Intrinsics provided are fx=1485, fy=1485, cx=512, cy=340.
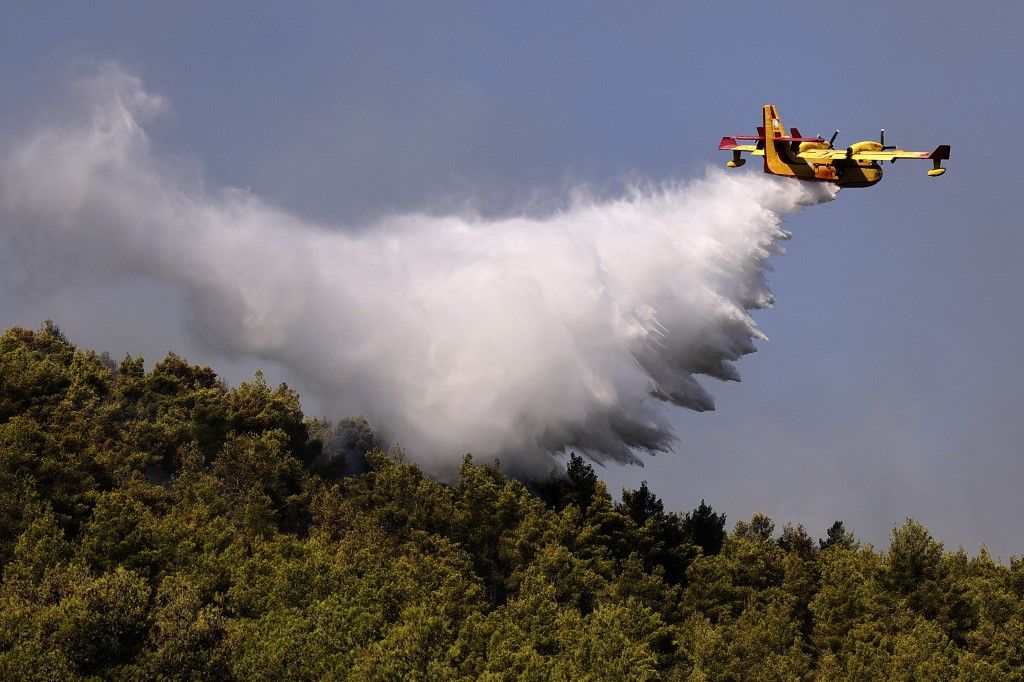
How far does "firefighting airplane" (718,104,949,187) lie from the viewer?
6322 cm

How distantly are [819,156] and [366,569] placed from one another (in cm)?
2875

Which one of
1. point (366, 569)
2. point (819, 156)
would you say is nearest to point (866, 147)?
point (819, 156)

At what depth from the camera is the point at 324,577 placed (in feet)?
205

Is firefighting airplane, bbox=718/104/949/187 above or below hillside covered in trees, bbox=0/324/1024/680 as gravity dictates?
above

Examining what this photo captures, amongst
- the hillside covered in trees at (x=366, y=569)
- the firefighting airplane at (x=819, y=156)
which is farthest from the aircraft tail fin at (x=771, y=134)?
the hillside covered in trees at (x=366, y=569)

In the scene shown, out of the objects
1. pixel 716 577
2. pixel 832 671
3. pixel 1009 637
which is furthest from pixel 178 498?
pixel 1009 637

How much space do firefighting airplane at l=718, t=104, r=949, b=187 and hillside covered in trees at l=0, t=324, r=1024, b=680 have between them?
856 inches

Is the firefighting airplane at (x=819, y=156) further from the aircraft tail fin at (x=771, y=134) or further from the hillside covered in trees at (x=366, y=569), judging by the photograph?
the hillside covered in trees at (x=366, y=569)

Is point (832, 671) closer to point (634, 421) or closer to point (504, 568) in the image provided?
point (634, 421)

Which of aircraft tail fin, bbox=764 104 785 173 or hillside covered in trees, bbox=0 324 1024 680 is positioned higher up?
aircraft tail fin, bbox=764 104 785 173

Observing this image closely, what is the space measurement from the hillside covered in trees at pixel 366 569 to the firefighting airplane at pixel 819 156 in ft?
71.3

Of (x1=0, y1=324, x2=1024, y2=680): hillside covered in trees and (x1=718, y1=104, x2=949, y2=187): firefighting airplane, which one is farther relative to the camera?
(x1=718, y1=104, x2=949, y2=187): firefighting airplane

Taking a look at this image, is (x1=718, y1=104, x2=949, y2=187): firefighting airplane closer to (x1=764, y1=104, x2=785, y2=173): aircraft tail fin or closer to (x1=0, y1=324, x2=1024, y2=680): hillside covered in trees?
(x1=764, y1=104, x2=785, y2=173): aircraft tail fin

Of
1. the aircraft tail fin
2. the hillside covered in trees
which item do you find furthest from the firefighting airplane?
the hillside covered in trees
